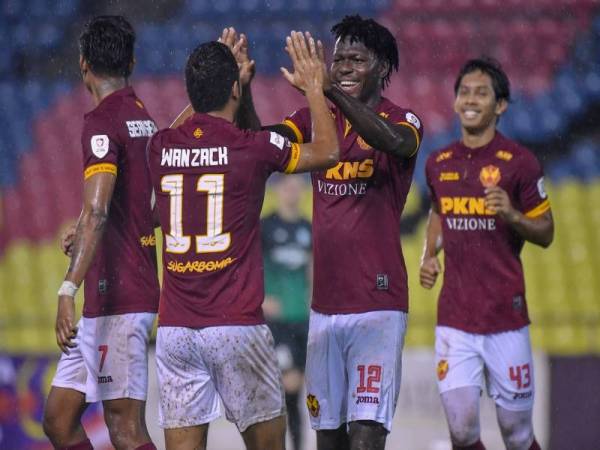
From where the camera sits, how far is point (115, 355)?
539 centimetres

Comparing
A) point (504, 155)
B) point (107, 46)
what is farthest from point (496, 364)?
point (107, 46)

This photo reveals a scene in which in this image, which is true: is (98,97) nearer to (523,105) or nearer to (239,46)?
(239,46)

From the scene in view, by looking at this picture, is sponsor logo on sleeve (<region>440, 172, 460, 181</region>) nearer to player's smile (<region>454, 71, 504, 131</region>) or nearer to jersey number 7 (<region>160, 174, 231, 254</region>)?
player's smile (<region>454, 71, 504, 131</region>)

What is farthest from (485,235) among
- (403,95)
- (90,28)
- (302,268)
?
(403,95)

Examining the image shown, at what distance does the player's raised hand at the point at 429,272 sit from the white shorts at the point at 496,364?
0.29 metres

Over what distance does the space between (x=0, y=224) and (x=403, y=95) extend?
3.52 meters

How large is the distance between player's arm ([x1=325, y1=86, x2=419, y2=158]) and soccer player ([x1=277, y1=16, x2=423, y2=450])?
0.12 meters

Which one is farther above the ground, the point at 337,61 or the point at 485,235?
the point at 337,61

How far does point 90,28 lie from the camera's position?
18.0 feet

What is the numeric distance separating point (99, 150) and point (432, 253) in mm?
2205

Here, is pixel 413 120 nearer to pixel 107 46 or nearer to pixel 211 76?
pixel 211 76

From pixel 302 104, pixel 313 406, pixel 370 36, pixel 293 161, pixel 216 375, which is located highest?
pixel 302 104

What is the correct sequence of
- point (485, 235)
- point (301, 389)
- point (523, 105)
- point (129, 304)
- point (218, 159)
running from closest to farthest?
point (218, 159), point (129, 304), point (485, 235), point (301, 389), point (523, 105)

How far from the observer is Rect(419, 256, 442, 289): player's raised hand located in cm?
644
